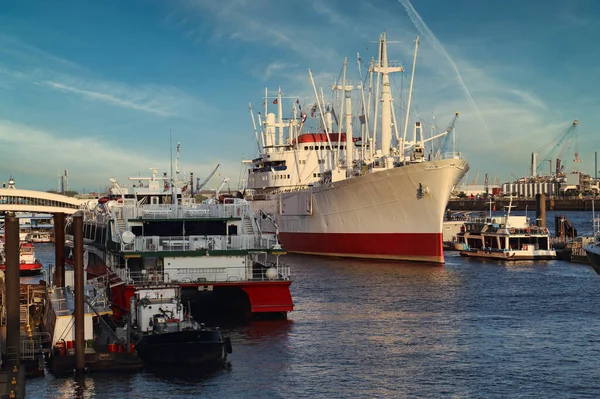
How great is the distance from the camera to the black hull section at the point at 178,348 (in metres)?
29.5

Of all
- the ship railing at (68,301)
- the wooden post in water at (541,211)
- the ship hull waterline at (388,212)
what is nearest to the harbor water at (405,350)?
the ship railing at (68,301)

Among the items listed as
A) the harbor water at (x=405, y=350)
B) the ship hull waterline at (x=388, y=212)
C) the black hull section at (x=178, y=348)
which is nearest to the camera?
the harbor water at (x=405, y=350)

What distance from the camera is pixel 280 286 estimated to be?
38.2m

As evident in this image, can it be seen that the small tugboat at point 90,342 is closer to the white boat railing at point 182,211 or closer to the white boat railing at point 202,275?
the white boat railing at point 202,275

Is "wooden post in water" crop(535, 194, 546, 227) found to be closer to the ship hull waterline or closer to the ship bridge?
the ship hull waterline

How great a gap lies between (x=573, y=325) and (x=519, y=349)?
22.9 ft

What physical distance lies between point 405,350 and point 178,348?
9.44 metres

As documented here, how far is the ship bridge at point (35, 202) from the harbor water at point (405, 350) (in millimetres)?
90628

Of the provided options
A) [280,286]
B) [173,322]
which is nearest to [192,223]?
[280,286]

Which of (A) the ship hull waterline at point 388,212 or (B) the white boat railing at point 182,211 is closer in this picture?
(B) the white boat railing at point 182,211

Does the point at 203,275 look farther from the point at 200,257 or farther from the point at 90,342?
the point at 90,342

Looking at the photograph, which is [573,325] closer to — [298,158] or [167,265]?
[167,265]

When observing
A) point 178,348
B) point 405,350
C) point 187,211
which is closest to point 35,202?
point 187,211

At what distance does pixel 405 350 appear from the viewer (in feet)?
110
